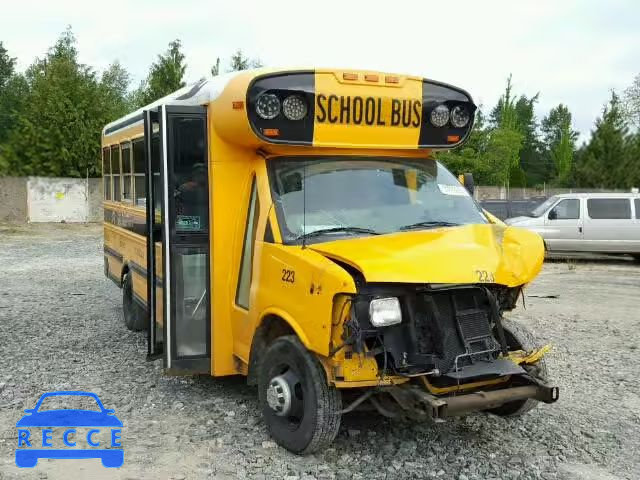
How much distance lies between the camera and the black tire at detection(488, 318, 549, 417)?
5.01 meters

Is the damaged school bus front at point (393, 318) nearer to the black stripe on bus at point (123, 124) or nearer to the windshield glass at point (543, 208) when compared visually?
the black stripe on bus at point (123, 124)

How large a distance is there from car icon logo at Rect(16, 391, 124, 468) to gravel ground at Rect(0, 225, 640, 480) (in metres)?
0.08

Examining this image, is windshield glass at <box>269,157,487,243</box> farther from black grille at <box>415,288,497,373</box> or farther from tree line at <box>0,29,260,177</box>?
tree line at <box>0,29,260,177</box>

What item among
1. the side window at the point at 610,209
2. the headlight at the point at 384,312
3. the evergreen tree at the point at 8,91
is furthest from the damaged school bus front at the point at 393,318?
the evergreen tree at the point at 8,91

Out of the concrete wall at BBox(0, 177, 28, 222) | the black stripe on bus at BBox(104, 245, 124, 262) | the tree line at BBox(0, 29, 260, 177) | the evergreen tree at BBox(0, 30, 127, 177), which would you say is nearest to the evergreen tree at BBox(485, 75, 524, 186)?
the tree line at BBox(0, 29, 260, 177)

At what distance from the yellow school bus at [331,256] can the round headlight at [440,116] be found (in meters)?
0.01

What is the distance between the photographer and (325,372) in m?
4.40

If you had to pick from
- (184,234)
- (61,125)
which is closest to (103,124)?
(61,125)

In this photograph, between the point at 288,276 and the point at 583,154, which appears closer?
the point at 288,276

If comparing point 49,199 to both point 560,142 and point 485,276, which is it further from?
point 560,142

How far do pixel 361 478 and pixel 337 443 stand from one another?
1.83 feet

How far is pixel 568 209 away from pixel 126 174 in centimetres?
1216

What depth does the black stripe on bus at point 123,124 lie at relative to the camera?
24.8 ft

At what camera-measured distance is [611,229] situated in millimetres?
16812
